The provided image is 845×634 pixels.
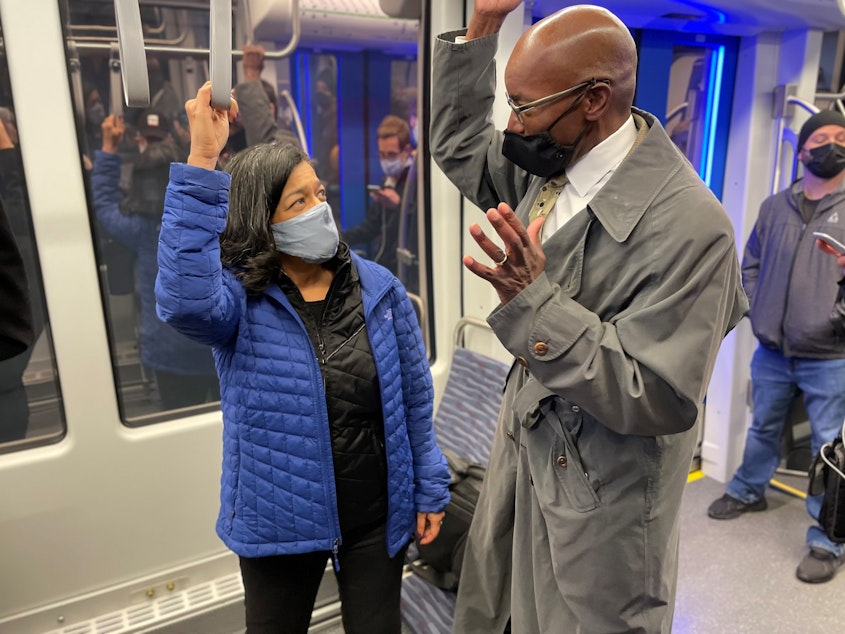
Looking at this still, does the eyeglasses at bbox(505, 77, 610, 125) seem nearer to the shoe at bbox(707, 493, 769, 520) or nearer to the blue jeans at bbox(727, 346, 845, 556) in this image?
the blue jeans at bbox(727, 346, 845, 556)

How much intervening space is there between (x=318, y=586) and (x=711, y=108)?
3072 mm

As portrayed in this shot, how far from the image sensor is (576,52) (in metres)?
1.19

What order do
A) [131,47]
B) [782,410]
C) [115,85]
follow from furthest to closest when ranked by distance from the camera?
[782,410] → [115,85] → [131,47]

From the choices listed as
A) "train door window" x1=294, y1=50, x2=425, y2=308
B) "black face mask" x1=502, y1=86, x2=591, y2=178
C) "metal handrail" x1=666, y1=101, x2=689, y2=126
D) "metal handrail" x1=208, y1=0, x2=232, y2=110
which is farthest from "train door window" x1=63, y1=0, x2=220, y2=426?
"metal handrail" x1=666, y1=101, x2=689, y2=126

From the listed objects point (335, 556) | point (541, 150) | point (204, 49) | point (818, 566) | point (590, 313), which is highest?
point (204, 49)

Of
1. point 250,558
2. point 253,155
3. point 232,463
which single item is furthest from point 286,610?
point 253,155

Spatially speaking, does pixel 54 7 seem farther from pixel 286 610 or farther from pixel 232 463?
pixel 286 610

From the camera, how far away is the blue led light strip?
3.33 m

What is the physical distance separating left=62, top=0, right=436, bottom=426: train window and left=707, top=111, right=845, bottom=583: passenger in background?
1.72 metres

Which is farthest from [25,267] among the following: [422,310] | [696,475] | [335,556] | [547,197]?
[696,475]

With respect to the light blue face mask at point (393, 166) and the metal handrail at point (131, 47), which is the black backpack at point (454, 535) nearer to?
the light blue face mask at point (393, 166)

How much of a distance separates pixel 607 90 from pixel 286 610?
4.83 feet

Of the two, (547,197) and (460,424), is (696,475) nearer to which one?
(460,424)

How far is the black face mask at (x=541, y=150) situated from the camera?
1.29 m
